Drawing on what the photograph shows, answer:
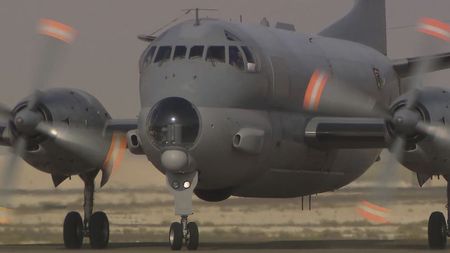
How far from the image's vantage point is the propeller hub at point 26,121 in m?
32.0

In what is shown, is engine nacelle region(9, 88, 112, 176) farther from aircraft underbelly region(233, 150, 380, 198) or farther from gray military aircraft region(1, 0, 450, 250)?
aircraft underbelly region(233, 150, 380, 198)

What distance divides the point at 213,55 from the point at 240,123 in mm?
1540

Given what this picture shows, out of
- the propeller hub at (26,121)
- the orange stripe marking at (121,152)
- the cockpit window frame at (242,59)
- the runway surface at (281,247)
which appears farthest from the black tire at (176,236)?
the orange stripe marking at (121,152)

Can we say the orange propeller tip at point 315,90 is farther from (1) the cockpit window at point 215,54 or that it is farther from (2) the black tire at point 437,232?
(2) the black tire at point 437,232

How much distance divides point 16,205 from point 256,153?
20796mm

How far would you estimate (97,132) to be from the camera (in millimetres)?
34188

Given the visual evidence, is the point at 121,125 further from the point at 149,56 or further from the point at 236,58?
the point at 236,58

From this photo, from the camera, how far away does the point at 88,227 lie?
3441 centimetres

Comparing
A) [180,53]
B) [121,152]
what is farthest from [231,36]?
[121,152]

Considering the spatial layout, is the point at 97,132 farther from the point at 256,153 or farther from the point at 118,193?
the point at 118,193

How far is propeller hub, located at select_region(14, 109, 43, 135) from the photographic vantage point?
32.0 m

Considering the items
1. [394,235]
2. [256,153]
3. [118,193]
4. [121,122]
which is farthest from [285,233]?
[256,153]

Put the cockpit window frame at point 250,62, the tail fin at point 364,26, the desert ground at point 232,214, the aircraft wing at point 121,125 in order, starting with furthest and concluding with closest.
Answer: the desert ground at point 232,214, the tail fin at point 364,26, the aircraft wing at point 121,125, the cockpit window frame at point 250,62

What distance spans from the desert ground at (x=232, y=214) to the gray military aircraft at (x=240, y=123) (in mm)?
8896
